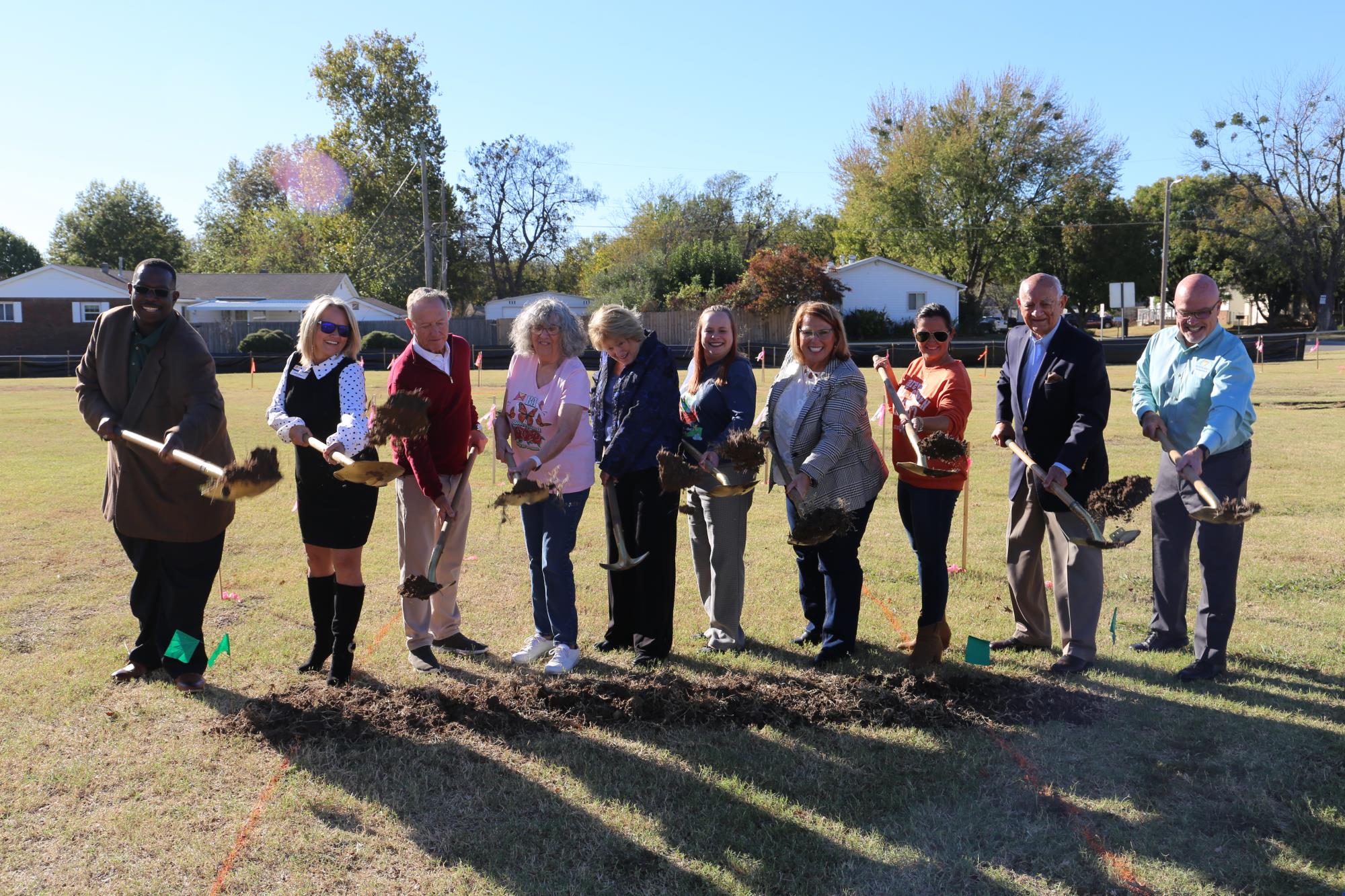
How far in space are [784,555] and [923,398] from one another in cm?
293

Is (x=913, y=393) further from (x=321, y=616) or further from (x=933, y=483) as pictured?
(x=321, y=616)

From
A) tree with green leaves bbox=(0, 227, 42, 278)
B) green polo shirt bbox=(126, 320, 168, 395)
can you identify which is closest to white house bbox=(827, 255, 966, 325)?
green polo shirt bbox=(126, 320, 168, 395)

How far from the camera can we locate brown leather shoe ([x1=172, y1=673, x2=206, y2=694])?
5156 millimetres

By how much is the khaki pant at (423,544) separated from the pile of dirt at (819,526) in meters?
1.85

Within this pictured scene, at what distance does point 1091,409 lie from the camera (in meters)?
5.18

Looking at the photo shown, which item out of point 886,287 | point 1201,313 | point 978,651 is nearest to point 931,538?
point 978,651

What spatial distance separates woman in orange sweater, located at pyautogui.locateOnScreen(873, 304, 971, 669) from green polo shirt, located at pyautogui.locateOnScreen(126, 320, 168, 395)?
3.88 metres

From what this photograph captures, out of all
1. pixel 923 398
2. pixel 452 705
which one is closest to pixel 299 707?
pixel 452 705

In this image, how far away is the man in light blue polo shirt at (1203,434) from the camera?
513cm

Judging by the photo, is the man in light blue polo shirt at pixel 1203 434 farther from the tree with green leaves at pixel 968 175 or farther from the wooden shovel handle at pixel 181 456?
the tree with green leaves at pixel 968 175

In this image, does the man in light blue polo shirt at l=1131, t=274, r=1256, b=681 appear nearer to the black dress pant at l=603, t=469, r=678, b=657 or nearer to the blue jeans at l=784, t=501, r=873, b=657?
the blue jeans at l=784, t=501, r=873, b=657

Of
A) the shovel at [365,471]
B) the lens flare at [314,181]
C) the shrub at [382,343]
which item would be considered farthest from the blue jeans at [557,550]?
the lens flare at [314,181]

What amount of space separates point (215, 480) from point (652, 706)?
2.34 metres

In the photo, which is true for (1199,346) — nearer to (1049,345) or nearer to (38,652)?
(1049,345)
